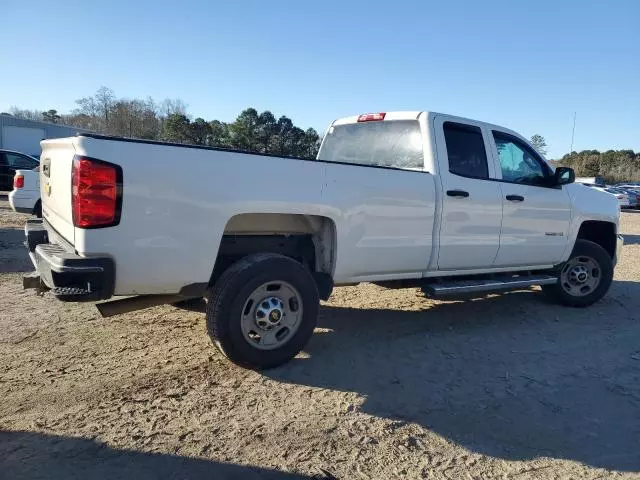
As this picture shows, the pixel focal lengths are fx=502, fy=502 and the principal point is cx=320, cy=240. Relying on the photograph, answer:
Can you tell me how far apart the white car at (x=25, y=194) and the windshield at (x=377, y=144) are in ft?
24.8

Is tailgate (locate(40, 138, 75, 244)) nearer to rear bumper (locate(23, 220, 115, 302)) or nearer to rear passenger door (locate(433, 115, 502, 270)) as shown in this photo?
rear bumper (locate(23, 220, 115, 302))

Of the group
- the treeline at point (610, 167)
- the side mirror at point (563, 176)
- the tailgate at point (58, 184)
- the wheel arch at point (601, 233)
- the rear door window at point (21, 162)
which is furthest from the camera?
the treeline at point (610, 167)

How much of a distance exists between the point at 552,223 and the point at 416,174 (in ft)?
7.45

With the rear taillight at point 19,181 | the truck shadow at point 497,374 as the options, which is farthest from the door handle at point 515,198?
the rear taillight at point 19,181

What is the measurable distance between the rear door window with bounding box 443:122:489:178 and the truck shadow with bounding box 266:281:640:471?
1695mm

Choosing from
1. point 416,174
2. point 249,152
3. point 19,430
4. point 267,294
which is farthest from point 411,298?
point 19,430

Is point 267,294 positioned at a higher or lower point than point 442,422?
higher

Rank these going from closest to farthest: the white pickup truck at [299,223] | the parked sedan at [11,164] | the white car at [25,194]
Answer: the white pickup truck at [299,223] < the white car at [25,194] < the parked sedan at [11,164]

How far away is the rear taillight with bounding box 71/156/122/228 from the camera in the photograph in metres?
3.19

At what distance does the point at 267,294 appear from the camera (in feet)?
13.0

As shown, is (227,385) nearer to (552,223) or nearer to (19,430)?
(19,430)

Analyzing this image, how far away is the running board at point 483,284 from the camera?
4.95m

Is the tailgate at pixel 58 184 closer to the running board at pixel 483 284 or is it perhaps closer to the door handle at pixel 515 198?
the running board at pixel 483 284

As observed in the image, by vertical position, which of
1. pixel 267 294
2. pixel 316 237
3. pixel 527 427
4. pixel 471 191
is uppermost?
pixel 471 191
